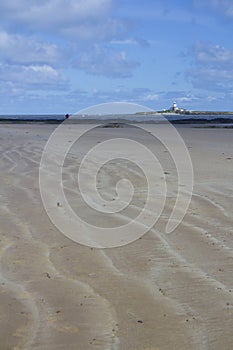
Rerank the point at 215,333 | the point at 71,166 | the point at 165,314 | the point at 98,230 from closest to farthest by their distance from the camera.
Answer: the point at 215,333
the point at 165,314
the point at 98,230
the point at 71,166

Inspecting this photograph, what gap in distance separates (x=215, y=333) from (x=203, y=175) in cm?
681

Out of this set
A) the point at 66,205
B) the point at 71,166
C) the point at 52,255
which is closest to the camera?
the point at 52,255

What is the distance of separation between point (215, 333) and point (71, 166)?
859cm

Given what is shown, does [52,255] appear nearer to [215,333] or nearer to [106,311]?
[106,311]

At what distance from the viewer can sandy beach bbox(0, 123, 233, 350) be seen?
3143mm

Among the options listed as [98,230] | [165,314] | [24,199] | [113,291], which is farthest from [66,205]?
[165,314]

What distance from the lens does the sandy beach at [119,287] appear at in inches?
124

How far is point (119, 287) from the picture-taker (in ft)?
13.1

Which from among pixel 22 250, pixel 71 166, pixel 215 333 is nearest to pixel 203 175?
pixel 71 166

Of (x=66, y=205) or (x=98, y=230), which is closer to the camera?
(x=98, y=230)

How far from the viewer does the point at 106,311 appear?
11.5ft

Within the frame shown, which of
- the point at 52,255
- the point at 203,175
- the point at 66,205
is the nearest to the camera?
the point at 52,255

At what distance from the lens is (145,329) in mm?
3238

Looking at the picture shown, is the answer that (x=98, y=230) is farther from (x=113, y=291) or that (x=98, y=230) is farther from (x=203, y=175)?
(x=203, y=175)
